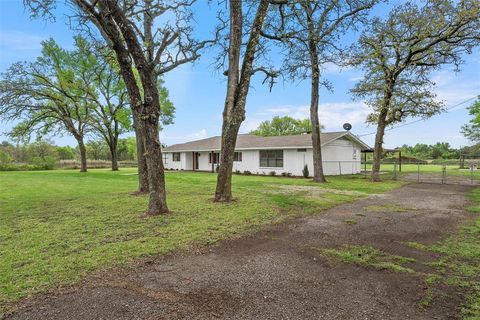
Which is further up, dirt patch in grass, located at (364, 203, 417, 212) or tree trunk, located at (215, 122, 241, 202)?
tree trunk, located at (215, 122, 241, 202)

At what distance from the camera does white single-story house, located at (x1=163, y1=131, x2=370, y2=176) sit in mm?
21858

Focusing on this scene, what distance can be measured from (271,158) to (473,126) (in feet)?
109

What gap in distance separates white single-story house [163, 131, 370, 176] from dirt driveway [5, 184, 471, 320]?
1660cm

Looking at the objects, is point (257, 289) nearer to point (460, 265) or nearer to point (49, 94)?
point (460, 265)

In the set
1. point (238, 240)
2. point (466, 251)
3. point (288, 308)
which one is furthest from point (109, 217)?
point (466, 251)

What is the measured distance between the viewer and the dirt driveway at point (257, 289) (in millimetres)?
2766

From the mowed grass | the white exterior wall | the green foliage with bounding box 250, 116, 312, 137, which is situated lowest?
the mowed grass

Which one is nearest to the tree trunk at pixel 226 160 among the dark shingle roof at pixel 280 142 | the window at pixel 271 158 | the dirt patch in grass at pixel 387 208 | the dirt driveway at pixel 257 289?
the dirt driveway at pixel 257 289

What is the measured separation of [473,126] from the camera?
38719mm

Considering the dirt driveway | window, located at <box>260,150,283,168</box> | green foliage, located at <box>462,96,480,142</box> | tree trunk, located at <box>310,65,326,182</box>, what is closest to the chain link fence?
green foliage, located at <box>462,96,480,142</box>

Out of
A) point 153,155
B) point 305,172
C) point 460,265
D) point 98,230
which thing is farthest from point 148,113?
point 305,172

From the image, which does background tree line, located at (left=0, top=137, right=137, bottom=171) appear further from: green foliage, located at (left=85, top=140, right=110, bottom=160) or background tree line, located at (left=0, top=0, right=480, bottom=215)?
background tree line, located at (left=0, top=0, right=480, bottom=215)

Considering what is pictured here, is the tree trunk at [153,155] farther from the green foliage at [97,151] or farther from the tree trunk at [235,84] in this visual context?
the green foliage at [97,151]

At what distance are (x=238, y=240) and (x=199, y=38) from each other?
25.0ft
